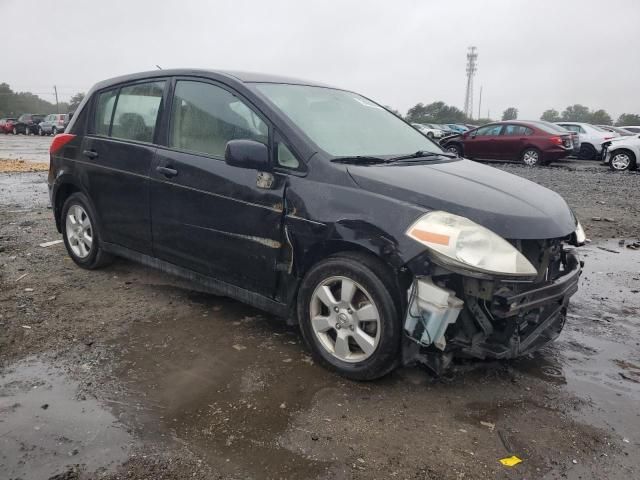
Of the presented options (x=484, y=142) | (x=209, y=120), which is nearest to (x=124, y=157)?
(x=209, y=120)

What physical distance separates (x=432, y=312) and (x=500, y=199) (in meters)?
0.80

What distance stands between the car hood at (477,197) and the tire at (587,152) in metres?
17.9

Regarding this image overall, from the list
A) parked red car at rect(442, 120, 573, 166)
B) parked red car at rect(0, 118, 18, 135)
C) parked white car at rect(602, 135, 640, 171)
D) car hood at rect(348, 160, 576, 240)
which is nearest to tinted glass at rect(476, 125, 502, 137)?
parked red car at rect(442, 120, 573, 166)

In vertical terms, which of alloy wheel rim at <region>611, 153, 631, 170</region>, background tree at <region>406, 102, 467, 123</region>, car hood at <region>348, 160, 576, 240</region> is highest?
background tree at <region>406, 102, 467, 123</region>

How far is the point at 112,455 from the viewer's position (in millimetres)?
2408

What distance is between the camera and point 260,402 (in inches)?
113

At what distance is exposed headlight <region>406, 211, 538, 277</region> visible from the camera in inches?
105

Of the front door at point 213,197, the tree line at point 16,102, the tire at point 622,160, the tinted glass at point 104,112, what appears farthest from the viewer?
the tree line at point 16,102

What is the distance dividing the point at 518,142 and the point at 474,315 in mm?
14809

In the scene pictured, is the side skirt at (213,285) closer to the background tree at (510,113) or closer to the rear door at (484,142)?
the rear door at (484,142)

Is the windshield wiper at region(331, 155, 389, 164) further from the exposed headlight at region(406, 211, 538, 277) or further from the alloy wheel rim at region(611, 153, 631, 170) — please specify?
the alloy wheel rim at region(611, 153, 631, 170)

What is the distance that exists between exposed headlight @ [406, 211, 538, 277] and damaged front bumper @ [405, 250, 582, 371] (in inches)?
3.5

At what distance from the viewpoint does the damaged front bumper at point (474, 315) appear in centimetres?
271

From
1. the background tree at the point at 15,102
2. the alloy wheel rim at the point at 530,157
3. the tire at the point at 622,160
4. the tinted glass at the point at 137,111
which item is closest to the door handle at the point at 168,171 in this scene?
the tinted glass at the point at 137,111
